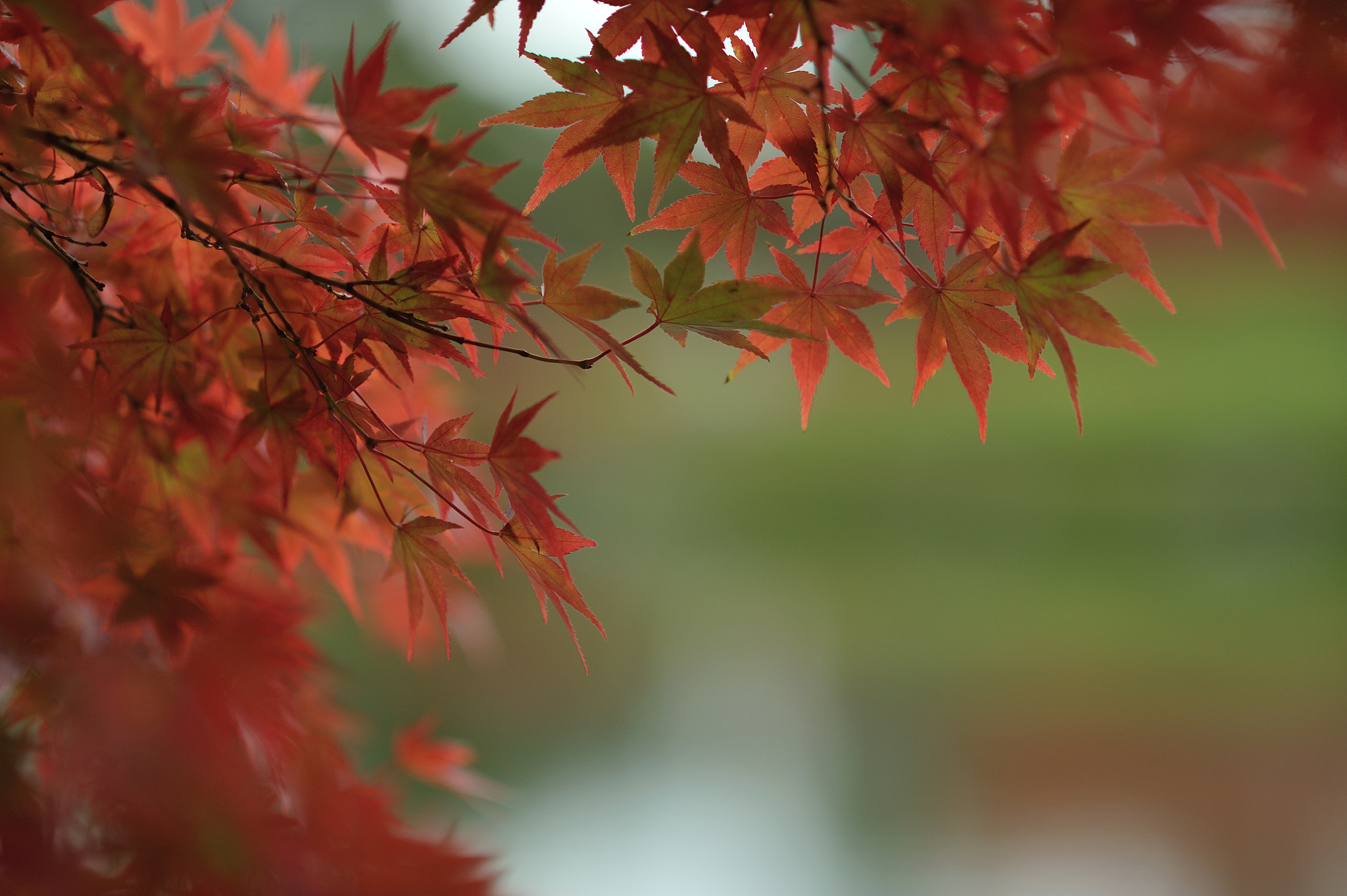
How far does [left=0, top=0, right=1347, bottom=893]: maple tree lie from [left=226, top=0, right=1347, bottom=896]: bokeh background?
8.1 inches

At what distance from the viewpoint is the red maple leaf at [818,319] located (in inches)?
18.7

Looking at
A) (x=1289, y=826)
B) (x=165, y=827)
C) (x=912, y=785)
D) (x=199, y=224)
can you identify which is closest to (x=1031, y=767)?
(x=912, y=785)

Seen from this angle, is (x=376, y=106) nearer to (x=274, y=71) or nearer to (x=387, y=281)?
(x=387, y=281)

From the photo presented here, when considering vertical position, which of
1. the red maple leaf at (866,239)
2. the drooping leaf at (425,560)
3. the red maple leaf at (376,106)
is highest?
the red maple leaf at (866,239)

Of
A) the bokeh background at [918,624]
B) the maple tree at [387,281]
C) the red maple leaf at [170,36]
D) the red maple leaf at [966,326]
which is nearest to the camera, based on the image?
the maple tree at [387,281]

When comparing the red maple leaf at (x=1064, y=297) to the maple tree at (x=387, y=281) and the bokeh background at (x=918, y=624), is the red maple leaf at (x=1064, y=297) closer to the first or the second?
the maple tree at (x=387, y=281)

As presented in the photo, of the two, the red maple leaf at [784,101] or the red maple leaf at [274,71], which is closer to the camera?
the red maple leaf at [784,101]

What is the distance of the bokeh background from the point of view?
2.31 meters

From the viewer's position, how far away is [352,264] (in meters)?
0.45

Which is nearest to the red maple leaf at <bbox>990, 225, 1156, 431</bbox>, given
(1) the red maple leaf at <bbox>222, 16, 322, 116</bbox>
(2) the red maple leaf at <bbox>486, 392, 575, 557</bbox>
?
(2) the red maple leaf at <bbox>486, 392, 575, 557</bbox>

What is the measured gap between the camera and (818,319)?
498mm

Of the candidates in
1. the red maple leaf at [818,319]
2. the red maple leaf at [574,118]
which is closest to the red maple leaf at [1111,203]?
the red maple leaf at [818,319]

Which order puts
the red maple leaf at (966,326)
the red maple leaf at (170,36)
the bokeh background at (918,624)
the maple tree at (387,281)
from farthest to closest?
the bokeh background at (918,624) < the red maple leaf at (170,36) < the red maple leaf at (966,326) < the maple tree at (387,281)

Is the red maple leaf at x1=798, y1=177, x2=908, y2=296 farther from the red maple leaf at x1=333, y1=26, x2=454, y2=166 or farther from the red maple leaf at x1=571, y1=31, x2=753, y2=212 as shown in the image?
the red maple leaf at x1=333, y1=26, x2=454, y2=166
